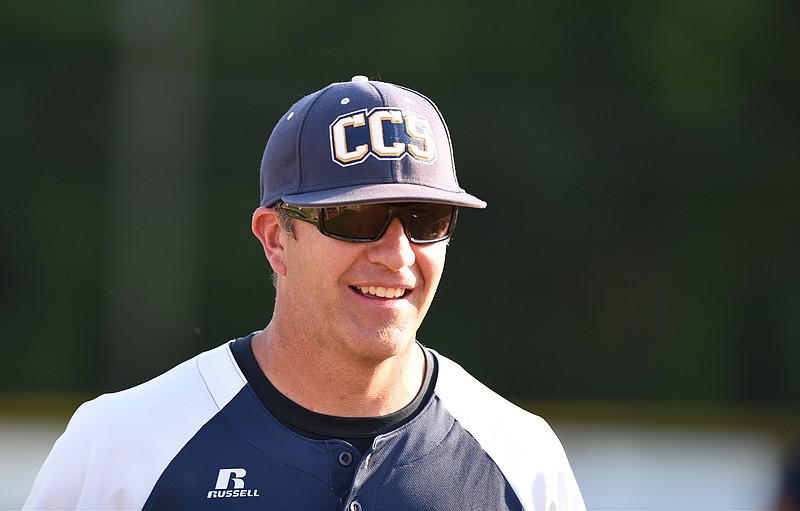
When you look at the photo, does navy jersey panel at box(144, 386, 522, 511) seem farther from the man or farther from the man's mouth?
the man's mouth

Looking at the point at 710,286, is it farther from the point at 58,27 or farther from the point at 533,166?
the point at 58,27

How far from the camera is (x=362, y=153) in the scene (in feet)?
8.91

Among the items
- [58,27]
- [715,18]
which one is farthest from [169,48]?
[715,18]

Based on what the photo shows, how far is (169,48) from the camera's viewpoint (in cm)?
1328

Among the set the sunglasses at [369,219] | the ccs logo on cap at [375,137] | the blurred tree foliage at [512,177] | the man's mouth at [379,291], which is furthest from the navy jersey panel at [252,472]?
the blurred tree foliage at [512,177]

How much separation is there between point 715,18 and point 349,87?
40.6 feet

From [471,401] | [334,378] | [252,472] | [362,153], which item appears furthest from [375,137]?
[252,472]

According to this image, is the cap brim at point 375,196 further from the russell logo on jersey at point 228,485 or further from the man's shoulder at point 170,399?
the russell logo on jersey at point 228,485

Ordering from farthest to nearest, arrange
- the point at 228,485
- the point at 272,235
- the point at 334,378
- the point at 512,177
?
the point at 512,177 → the point at 272,235 → the point at 334,378 → the point at 228,485

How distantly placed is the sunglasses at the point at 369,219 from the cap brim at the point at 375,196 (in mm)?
32

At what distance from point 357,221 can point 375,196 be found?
0.08m

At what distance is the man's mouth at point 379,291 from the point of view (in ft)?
8.84

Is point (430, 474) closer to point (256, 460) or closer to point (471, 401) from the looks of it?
point (471, 401)

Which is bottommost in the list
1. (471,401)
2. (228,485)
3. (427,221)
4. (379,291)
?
(228,485)
